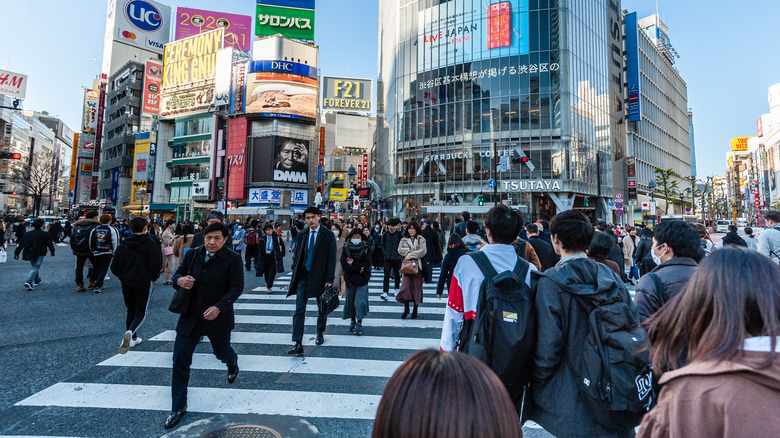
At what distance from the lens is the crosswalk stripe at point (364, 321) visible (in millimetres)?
7039

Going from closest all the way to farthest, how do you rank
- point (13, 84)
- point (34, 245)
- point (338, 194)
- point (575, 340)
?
1. point (575, 340)
2. point (34, 245)
3. point (13, 84)
4. point (338, 194)

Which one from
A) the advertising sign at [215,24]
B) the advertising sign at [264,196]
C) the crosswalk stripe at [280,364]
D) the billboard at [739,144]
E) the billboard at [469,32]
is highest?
the advertising sign at [215,24]

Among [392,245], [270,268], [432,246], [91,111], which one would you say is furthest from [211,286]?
[91,111]

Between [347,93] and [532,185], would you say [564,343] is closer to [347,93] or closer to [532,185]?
[532,185]

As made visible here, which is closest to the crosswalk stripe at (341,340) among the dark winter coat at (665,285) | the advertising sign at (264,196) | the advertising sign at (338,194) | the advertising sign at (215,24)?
the dark winter coat at (665,285)

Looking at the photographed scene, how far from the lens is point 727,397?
1005 mm

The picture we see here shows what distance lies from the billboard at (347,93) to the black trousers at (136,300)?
60.9m

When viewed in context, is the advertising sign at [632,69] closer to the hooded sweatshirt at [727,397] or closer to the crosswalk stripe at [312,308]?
the crosswalk stripe at [312,308]

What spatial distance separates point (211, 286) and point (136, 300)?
8.27ft

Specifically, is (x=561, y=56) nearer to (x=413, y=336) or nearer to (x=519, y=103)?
(x=519, y=103)

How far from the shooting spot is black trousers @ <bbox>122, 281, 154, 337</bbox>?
17.8 ft

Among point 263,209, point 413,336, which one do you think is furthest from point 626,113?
point 413,336

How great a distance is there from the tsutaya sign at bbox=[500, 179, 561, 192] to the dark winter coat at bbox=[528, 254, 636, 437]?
34.4 meters

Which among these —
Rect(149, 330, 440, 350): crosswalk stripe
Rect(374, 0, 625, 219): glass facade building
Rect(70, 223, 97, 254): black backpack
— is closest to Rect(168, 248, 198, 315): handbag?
Rect(149, 330, 440, 350): crosswalk stripe
